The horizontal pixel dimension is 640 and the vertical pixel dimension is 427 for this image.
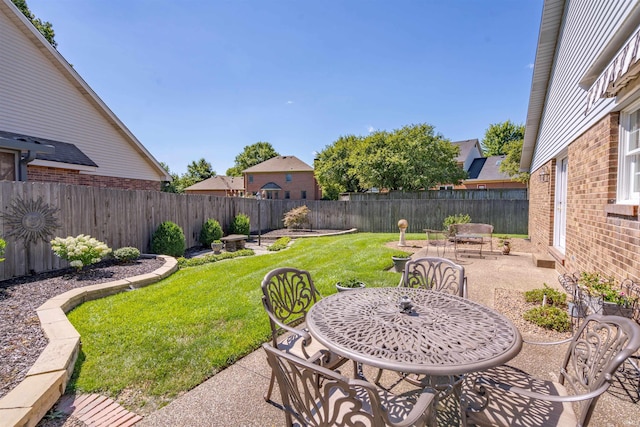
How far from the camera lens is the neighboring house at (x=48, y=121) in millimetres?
8664

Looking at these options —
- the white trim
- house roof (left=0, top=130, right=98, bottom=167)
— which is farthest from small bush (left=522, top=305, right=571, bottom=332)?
the white trim

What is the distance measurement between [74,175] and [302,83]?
998 cm

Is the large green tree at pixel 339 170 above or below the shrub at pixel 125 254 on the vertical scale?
above

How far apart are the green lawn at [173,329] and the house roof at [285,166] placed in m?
28.7

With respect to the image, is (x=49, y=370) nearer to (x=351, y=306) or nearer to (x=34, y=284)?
(x=351, y=306)

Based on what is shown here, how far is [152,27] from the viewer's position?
9.75 metres

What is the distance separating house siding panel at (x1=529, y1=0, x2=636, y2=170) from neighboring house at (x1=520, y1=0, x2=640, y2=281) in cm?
1

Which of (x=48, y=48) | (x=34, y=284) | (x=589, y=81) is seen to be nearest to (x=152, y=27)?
(x=48, y=48)

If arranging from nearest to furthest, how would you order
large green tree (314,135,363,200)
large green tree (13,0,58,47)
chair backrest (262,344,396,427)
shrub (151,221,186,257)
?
chair backrest (262,344,396,427) < shrub (151,221,186,257) < large green tree (13,0,58,47) < large green tree (314,135,363,200)

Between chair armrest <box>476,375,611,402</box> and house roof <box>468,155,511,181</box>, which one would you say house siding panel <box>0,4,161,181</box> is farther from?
house roof <box>468,155,511,181</box>

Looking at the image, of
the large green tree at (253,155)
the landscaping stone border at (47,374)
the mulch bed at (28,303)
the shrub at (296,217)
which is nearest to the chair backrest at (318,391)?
the landscaping stone border at (47,374)

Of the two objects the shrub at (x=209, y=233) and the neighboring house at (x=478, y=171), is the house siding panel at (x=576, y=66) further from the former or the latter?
the neighboring house at (x=478, y=171)

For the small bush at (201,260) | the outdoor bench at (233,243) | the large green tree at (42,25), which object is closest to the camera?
the small bush at (201,260)

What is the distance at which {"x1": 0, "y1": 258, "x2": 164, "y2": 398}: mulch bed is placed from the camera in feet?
8.54
